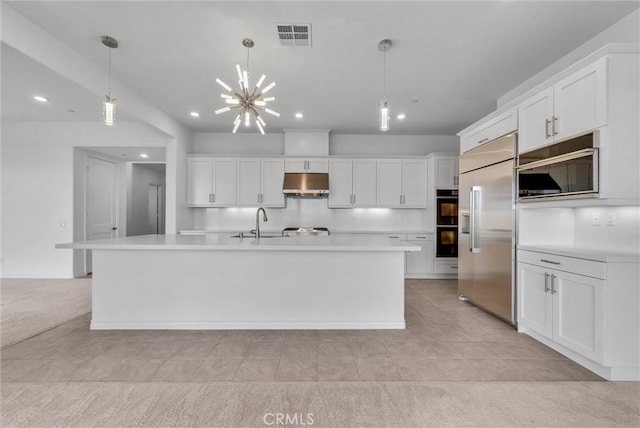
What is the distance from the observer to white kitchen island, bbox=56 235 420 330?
3.02 m

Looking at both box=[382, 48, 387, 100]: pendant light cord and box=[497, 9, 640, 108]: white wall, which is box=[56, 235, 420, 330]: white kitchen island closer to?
box=[382, 48, 387, 100]: pendant light cord

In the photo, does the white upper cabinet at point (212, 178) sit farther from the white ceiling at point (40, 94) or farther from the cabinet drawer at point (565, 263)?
the cabinet drawer at point (565, 263)

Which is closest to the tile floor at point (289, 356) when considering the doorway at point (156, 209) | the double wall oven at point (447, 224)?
the double wall oven at point (447, 224)

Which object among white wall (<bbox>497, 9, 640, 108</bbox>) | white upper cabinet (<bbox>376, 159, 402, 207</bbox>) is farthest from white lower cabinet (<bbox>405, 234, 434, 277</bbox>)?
white wall (<bbox>497, 9, 640, 108</bbox>)

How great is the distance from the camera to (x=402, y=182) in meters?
5.71

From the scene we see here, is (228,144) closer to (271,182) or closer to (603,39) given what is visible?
(271,182)

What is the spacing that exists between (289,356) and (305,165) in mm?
3906

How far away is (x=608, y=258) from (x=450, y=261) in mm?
3507

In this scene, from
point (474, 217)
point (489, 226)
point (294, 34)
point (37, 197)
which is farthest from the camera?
point (37, 197)

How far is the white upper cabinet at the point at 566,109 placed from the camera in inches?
85.1

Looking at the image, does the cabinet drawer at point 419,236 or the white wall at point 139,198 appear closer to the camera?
the cabinet drawer at point 419,236

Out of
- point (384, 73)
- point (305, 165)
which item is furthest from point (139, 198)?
point (384, 73)

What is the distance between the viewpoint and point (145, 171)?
28.0 feet

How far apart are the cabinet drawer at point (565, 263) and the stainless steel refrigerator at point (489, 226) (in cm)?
21
